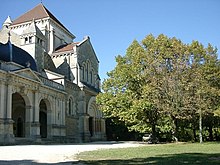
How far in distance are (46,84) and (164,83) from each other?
11884mm

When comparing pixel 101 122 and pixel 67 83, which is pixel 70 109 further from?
pixel 101 122

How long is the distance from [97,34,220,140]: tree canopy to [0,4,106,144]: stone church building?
5890 mm

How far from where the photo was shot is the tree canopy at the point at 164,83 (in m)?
26.0

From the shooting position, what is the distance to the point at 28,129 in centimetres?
2680

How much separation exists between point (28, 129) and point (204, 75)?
16542 millimetres

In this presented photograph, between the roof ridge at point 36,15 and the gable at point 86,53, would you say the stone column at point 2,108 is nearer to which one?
the gable at point 86,53

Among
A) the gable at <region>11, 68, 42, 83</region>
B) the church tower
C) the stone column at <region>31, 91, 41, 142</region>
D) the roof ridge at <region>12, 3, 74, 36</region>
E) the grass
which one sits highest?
the roof ridge at <region>12, 3, 74, 36</region>

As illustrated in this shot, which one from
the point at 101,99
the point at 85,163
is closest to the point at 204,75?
the point at 101,99

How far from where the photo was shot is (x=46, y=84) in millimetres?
30203

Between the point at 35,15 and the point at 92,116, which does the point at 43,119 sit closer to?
the point at 92,116

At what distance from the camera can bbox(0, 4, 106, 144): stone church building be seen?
83.2 feet

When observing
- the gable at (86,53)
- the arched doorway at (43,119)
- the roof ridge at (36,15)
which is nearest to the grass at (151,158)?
the arched doorway at (43,119)

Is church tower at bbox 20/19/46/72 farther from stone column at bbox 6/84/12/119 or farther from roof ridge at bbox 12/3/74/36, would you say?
stone column at bbox 6/84/12/119

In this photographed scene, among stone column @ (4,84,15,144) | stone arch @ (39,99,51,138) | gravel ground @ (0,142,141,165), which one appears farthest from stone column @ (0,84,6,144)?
stone arch @ (39,99,51,138)
